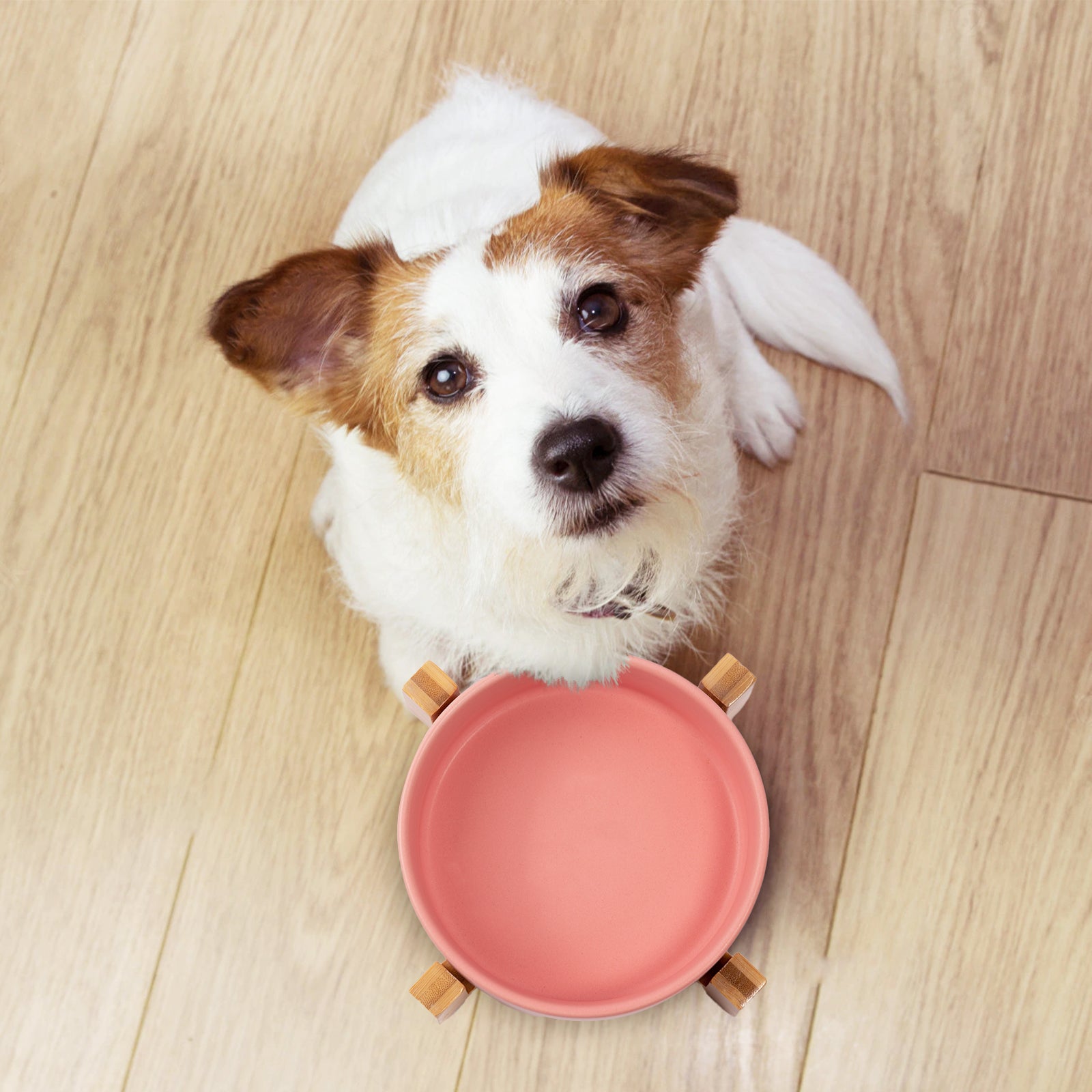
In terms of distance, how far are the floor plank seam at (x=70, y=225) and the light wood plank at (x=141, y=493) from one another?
1 centimetres

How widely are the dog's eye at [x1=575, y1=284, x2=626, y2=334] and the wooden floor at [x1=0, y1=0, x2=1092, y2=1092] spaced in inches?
25.5

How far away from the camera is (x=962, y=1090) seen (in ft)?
5.07

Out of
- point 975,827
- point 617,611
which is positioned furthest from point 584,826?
point 975,827

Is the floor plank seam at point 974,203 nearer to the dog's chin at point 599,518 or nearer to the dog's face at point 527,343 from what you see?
the dog's face at point 527,343

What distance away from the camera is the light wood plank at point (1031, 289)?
171cm

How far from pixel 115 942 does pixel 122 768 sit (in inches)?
11.4

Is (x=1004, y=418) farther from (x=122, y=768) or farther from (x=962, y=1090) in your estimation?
(x=122, y=768)

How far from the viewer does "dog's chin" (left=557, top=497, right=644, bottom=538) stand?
3.54ft

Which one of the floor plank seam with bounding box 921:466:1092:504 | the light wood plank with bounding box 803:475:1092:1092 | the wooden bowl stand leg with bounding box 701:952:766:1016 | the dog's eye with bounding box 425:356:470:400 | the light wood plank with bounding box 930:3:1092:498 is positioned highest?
the light wood plank with bounding box 930:3:1092:498

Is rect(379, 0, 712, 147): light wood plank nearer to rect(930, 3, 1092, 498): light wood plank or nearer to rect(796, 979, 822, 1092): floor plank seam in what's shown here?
rect(930, 3, 1092, 498): light wood plank

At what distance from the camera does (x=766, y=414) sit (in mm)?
1658

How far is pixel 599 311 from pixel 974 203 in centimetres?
102

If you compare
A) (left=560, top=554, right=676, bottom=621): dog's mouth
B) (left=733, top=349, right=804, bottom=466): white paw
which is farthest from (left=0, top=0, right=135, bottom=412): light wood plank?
(left=733, top=349, right=804, bottom=466): white paw

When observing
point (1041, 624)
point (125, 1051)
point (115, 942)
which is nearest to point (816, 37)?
point (1041, 624)
